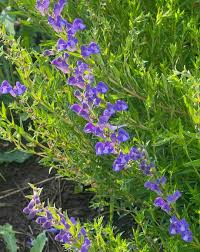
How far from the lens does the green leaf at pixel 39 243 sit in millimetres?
2707

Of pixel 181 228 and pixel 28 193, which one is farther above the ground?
pixel 181 228

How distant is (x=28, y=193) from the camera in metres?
3.21

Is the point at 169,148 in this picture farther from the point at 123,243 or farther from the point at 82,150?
the point at 123,243

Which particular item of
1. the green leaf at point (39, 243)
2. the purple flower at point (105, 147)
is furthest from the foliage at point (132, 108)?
the green leaf at point (39, 243)

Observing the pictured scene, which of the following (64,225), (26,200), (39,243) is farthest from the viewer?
Answer: (26,200)

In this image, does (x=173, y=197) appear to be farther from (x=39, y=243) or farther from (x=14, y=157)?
(x=14, y=157)

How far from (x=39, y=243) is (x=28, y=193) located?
0.54 metres

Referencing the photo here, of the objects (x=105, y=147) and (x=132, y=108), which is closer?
(x=105, y=147)

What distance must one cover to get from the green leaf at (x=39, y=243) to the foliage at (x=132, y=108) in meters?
0.36

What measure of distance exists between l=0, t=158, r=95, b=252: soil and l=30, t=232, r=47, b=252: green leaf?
193 millimetres

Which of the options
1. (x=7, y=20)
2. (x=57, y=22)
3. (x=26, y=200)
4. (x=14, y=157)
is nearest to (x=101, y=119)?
(x=57, y=22)

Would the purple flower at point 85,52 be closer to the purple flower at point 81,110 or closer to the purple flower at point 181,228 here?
the purple flower at point 81,110

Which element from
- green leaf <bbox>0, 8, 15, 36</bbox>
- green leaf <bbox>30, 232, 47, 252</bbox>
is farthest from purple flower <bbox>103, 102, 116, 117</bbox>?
green leaf <bbox>0, 8, 15, 36</bbox>

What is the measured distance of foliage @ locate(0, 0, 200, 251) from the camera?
2.18 m
